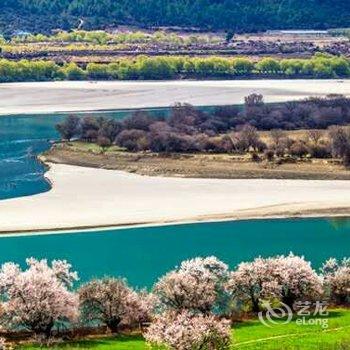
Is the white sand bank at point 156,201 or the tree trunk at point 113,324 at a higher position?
the white sand bank at point 156,201

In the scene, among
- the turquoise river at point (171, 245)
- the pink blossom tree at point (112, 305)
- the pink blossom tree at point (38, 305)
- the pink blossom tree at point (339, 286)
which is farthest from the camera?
the turquoise river at point (171, 245)

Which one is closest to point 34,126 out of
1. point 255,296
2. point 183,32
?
point 255,296

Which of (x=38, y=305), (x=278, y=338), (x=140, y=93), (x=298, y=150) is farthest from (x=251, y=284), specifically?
(x=140, y=93)

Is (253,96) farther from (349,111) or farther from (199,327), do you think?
(199,327)

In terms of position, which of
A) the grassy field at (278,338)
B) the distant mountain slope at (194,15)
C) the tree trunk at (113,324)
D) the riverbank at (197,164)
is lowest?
the grassy field at (278,338)

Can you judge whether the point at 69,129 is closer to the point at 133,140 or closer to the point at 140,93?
the point at 133,140

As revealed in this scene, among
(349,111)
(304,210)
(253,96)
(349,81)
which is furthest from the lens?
(349,81)

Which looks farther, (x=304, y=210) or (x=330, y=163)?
(x=330, y=163)

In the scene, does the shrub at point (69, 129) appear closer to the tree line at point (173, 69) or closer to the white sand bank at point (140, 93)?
the white sand bank at point (140, 93)

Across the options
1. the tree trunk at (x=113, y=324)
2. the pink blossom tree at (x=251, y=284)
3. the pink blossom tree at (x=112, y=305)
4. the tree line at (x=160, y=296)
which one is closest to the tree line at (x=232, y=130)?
the tree line at (x=160, y=296)
